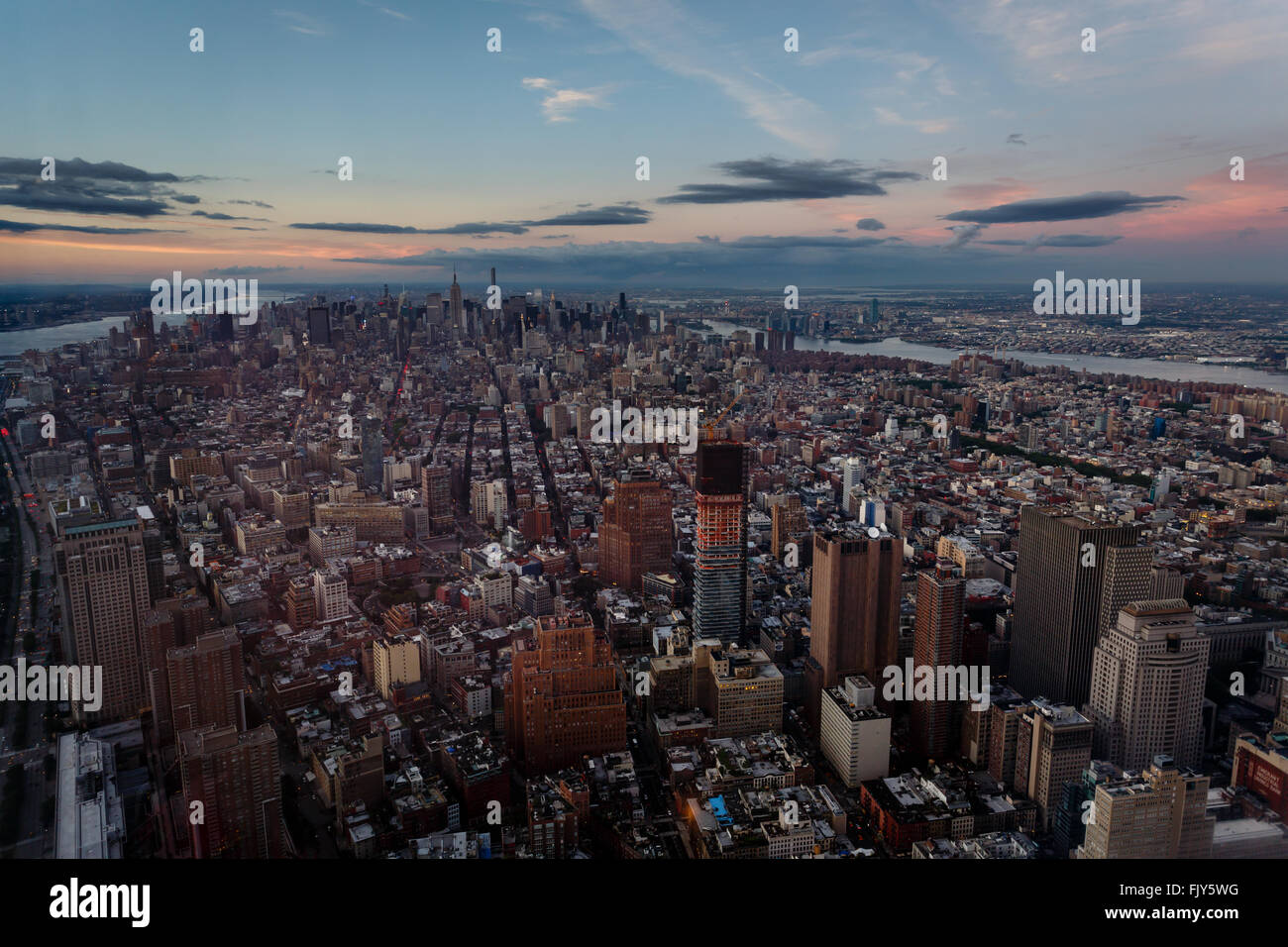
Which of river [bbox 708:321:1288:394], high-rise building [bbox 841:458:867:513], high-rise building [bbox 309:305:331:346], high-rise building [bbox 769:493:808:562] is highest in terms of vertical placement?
high-rise building [bbox 309:305:331:346]

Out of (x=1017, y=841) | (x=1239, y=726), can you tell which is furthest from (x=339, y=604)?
(x=1239, y=726)

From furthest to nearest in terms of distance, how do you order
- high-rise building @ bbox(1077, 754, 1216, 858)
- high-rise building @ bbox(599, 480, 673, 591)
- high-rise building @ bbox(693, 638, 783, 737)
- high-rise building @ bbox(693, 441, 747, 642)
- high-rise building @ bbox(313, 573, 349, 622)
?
high-rise building @ bbox(599, 480, 673, 591), high-rise building @ bbox(313, 573, 349, 622), high-rise building @ bbox(693, 441, 747, 642), high-rise building @ bbox(693, 638, 783, 737), high-rise building @ bbox(1077, 754, 1216, 858)

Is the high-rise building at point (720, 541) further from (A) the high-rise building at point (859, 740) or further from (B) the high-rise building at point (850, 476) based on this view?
(B) the high-rise building at point (850, 476)

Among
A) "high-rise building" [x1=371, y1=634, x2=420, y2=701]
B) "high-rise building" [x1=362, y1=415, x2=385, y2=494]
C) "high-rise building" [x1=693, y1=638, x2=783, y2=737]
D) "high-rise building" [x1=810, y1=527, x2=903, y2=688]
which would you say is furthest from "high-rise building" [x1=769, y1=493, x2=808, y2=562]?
"high-rise building" [x1=362, y1=415, x2=385, y2=494]

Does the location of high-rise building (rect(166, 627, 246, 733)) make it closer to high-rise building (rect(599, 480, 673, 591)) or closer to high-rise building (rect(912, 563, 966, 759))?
high-rise building (rect(599, 480, 673, 591))

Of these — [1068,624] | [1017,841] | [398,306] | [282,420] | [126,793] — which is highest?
[398,306]

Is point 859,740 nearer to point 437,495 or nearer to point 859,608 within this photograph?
point 859,608

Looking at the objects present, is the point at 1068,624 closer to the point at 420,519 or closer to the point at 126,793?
the point at 126,793
